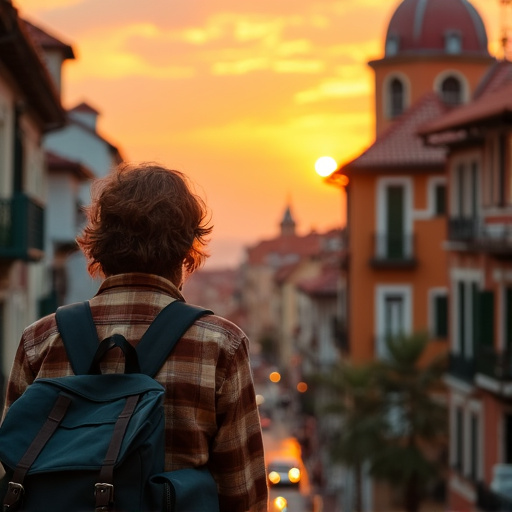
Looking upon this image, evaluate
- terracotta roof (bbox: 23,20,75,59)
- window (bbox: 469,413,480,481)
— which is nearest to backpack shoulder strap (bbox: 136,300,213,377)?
window (bbox: 469,413,480,481)

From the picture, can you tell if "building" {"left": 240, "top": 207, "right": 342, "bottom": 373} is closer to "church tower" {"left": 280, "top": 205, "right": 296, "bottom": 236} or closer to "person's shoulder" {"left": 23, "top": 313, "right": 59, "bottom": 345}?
"church tower" {"left": 280, "top": 205, "right": 296, "bottom": 236}

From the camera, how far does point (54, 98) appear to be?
25656 mm

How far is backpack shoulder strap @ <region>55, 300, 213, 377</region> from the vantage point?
3486 mm

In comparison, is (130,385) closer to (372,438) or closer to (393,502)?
(372,438)

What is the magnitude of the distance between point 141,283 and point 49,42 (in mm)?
28442

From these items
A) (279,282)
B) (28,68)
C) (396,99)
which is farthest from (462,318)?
(279,282)

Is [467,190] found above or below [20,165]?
above

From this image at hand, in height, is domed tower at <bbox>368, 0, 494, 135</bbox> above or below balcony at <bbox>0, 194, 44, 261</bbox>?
above

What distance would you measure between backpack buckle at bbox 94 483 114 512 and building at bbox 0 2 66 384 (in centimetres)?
1371

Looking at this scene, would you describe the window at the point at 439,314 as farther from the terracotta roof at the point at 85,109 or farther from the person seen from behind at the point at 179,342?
the person seen from behind at the point at 179,342

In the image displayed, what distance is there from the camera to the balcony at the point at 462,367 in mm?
31375

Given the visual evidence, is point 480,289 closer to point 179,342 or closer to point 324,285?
point 179,342

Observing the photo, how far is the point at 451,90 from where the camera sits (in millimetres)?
53969

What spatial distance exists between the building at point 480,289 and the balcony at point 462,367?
0.08ft
